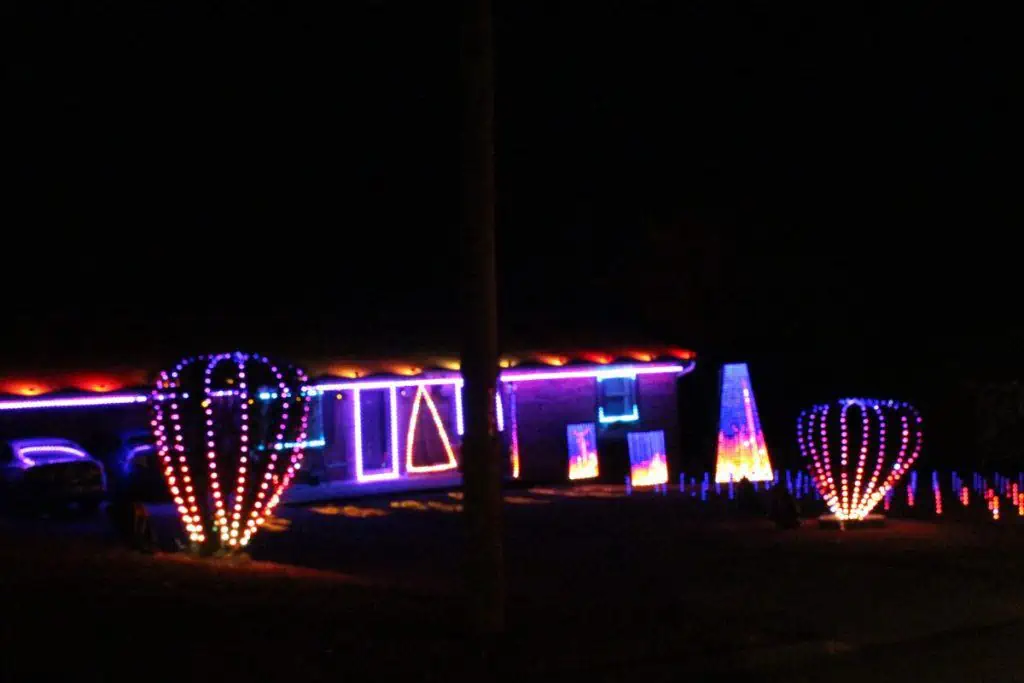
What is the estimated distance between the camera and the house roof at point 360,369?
74.4 feet

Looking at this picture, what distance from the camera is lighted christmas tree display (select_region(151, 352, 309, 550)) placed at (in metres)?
14.7

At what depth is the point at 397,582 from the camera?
13.7 m

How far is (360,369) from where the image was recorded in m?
26.1

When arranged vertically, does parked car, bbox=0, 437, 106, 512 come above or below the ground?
above

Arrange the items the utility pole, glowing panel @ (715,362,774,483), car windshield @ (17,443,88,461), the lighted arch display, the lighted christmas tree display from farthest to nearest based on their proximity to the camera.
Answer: glowing panel @ (715,362,774,483)
car windshield @ (17,443,88,461)
the lighted arch display
the lighted christmas tree display
the utility pole

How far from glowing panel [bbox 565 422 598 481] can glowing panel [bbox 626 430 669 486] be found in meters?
0.84

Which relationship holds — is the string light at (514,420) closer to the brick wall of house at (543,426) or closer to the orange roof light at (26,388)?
the brick wall of house at (543,426)

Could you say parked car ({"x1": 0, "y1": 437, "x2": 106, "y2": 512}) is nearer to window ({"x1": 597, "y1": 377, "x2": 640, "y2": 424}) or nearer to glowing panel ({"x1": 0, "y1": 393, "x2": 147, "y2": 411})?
glowing panel ({"x1": 0, "y1": 393, "x2": 147, "y2": 411})

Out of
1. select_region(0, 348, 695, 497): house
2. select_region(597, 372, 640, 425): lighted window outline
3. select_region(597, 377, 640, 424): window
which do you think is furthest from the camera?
select_region(597, 377, 640, 424): window

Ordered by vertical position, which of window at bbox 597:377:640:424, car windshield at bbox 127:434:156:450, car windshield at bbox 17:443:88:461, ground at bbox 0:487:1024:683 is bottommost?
ground at bbox 0:487:1024:683

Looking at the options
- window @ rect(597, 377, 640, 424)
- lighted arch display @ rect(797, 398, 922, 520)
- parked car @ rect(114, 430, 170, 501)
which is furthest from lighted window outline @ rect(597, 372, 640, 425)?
parked car @ rect(114, 430, 170, 501)

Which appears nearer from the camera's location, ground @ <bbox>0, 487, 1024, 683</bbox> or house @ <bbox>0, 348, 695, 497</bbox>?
ground @ <bbox>0, 487, 1024, 683</bbox>

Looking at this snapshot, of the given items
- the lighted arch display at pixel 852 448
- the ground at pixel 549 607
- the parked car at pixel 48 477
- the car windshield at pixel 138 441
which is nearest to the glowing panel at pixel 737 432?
the lighted arch display at pixel 852 448

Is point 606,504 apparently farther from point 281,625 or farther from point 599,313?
point 281,625
